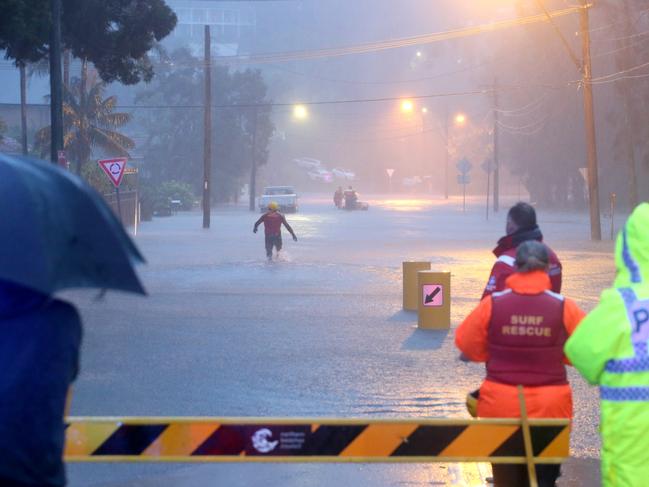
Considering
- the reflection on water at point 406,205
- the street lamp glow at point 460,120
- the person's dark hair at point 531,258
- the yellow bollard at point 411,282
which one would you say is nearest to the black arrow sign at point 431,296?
the yellow bollard at point 411,282

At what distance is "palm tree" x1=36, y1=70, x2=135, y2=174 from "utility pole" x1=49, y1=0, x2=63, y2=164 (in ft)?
66.2

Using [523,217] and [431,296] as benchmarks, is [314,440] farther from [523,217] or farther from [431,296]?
[431,296]

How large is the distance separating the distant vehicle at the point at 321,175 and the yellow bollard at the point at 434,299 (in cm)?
10787

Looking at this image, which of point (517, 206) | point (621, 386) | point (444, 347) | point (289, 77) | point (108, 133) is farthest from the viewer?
point (289, 77)

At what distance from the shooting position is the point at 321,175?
123250 millimetres

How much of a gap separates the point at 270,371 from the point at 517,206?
5.26m

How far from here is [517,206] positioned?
6.84 metres

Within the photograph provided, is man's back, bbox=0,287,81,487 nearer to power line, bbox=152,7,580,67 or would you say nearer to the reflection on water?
power line, bbox=152,7,580,67

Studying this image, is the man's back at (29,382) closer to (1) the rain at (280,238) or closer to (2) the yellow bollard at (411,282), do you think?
→ (1) the rain at (280,238)

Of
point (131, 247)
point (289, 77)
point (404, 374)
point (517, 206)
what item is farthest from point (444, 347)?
point (289, 77)

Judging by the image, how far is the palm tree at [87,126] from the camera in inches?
1823

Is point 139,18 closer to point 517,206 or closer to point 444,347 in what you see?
point 444,347

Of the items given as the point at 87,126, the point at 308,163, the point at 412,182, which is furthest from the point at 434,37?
the point at 412,182

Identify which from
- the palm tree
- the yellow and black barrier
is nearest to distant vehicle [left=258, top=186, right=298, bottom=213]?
the palm tree
